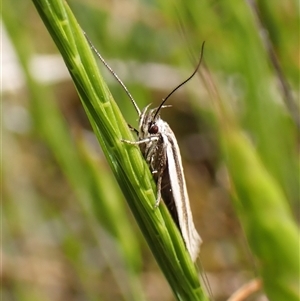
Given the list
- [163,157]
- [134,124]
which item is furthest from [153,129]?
[134,124]

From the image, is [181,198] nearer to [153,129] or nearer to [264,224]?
[153,129]

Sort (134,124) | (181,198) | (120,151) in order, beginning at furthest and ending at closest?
(134,124) < (181,198) < (120,151)

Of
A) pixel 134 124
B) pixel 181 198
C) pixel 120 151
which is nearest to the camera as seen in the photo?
pixel 120 151

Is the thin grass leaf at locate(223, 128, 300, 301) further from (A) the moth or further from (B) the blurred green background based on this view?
(A) the moth

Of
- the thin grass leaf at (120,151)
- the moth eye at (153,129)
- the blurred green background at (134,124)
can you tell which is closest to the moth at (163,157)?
the moth eye at (153,129)

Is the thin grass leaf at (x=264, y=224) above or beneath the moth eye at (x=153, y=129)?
beneath

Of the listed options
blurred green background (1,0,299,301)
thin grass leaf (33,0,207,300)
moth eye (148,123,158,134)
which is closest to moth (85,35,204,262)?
moth eye (148,123,158,134)

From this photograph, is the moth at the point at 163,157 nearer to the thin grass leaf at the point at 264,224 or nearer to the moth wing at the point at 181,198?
the moth wing at the point at 181,198

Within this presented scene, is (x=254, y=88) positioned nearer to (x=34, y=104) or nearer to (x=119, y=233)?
(x=119, y=233)

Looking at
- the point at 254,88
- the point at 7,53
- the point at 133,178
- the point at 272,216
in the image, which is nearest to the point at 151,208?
the point at 133,178
